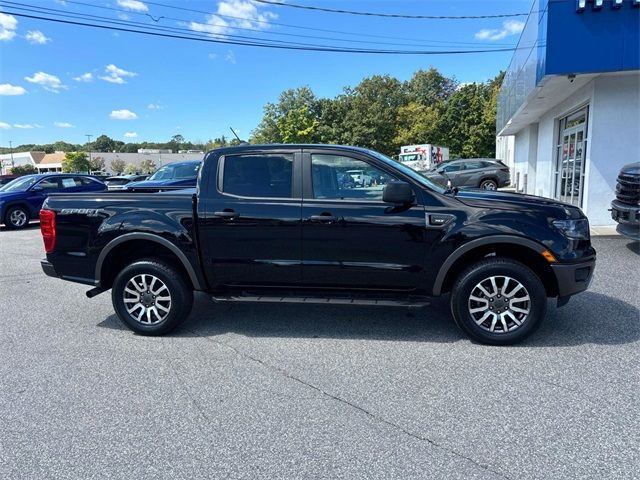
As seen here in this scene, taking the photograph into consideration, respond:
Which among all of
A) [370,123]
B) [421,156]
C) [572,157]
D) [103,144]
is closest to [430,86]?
[370,123]

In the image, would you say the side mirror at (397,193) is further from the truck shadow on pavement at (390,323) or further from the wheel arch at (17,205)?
the wheel arch at (17,205)

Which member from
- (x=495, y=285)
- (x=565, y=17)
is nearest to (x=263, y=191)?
(x=495, y=285)

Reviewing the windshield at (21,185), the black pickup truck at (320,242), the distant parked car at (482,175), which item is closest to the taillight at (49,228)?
the black pickup truck at (320,242)

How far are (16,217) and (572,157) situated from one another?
53.8 ft

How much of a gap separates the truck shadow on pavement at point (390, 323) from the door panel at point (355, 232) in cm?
56

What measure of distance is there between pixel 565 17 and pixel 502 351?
8.06m

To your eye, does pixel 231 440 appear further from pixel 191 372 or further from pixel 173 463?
pixel 191 372

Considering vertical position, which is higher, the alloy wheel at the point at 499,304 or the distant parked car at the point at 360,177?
the distant parked car at the point at 360,177

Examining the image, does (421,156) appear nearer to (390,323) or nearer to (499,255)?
(390,323)

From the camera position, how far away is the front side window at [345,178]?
4418mm

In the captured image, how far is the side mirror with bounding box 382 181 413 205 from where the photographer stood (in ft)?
13.4

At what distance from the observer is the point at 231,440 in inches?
114

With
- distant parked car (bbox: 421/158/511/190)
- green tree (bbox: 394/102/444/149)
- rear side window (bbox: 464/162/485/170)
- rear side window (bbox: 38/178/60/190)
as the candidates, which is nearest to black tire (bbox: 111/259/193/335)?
rear side window (bbox: 38/178/60/190)

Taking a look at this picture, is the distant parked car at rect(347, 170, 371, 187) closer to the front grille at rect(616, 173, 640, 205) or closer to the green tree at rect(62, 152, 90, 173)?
the front grille at rect(616, 173, 640, 205)
